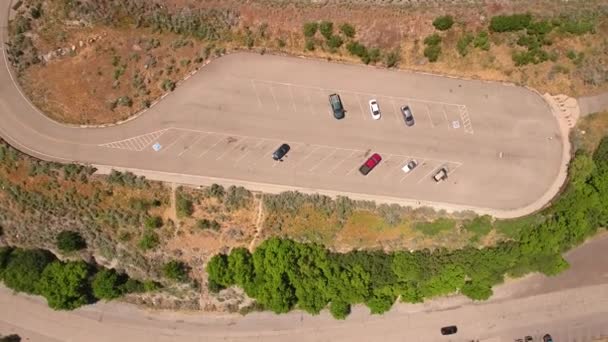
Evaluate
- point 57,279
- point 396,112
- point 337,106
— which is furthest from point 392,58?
point 57,279

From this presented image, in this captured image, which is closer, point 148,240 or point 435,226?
point 148,240

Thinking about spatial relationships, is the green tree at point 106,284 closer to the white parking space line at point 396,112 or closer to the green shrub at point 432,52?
the white parking space line at point 396,112

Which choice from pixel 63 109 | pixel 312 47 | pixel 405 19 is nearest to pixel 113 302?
pixel 63 109

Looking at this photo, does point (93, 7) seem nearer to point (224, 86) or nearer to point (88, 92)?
point (88, 92)

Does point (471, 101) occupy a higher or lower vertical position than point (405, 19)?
lower

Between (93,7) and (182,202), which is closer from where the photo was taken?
(182,202)

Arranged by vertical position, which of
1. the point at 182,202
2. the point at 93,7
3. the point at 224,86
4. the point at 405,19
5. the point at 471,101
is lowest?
the point at 182,202

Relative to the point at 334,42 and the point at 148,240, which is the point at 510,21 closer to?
the point at 334,42
